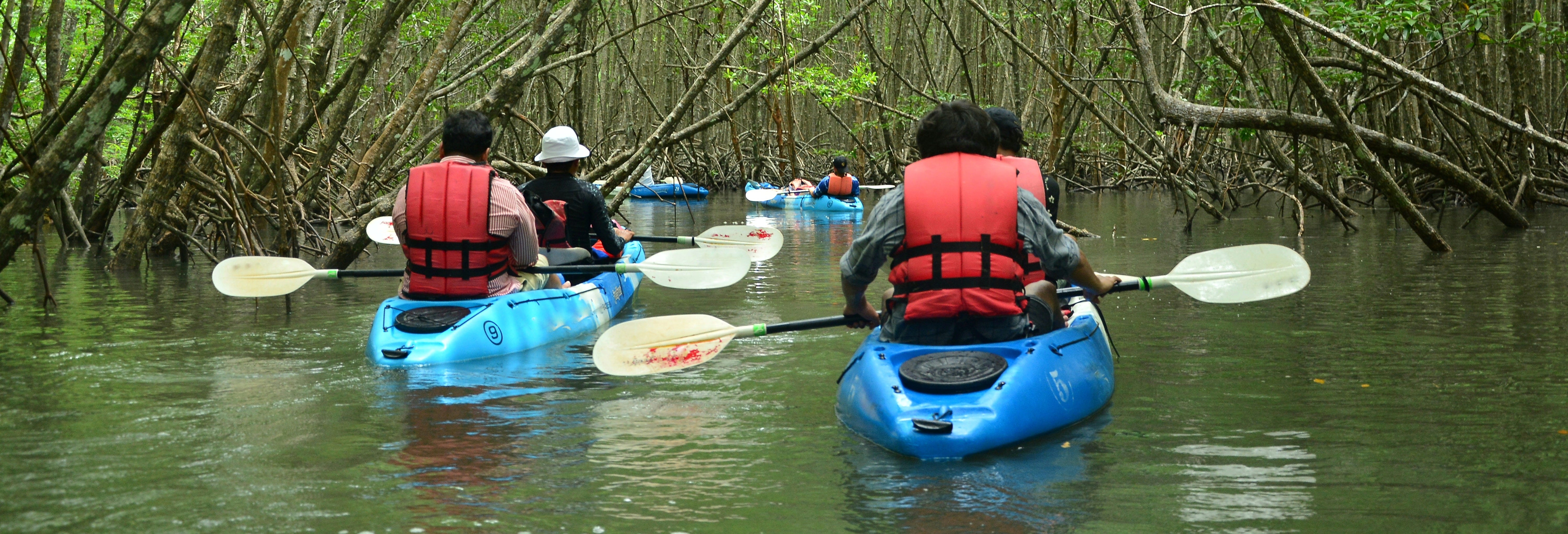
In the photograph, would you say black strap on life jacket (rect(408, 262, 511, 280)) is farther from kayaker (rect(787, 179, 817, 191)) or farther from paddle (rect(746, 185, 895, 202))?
paddle (rect(746, 185, 895, 202))

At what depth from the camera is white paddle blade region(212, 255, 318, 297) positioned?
6.11m

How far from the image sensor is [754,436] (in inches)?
Result: 160

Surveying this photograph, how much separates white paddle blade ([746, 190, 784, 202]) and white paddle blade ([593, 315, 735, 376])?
606 inches

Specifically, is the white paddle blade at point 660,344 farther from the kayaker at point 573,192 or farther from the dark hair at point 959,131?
the kayaker at point 573,192

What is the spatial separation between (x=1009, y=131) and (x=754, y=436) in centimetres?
169

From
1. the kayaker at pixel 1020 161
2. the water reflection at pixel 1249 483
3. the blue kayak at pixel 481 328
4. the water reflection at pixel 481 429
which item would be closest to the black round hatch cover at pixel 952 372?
the water reflection at pixel 1249 483

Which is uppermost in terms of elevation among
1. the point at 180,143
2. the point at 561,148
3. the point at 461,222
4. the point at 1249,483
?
the point at 180,143

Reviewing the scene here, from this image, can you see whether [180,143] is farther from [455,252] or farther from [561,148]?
[455,252]

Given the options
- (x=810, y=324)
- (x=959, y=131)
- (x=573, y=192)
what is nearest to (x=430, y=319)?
(x=573, y=192)

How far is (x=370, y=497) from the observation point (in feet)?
10.9

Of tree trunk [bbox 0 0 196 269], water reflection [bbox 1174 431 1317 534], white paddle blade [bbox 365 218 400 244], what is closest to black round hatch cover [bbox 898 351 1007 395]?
water reflection [bbox 1174 431 1317 534]

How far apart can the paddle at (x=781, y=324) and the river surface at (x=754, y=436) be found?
15 centimetres

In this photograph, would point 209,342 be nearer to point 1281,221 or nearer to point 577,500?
point 577,500

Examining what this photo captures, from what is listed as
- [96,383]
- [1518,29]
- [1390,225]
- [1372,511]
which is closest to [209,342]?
[96,383]
